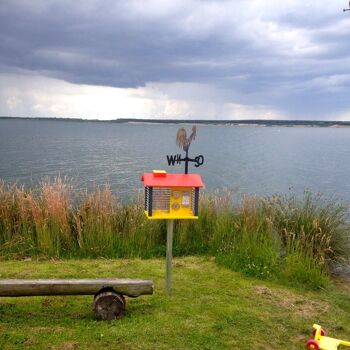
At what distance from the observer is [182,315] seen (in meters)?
4.64

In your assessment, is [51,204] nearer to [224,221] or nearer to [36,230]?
[36,230]

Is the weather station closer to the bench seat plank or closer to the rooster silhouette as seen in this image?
the rooster silhouette

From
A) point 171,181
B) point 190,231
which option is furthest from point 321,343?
point 190,231

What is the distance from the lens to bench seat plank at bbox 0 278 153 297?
4.21 meters

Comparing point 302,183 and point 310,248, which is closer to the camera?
point 310,248

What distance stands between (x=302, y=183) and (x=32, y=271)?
64.7 ft

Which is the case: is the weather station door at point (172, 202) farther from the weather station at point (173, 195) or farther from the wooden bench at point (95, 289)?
the wooden bench at point (95, 289)

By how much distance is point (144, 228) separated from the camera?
739cm

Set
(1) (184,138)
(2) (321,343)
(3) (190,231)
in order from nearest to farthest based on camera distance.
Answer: (2) (321,343)
(1) (184,138)
(3) (190,231)

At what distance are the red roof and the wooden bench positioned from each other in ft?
3.37

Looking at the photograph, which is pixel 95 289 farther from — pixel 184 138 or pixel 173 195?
pixel 184 138

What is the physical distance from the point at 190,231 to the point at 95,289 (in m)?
3.40

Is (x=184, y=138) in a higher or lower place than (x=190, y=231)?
higher

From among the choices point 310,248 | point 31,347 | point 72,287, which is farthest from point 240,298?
point 31,347
